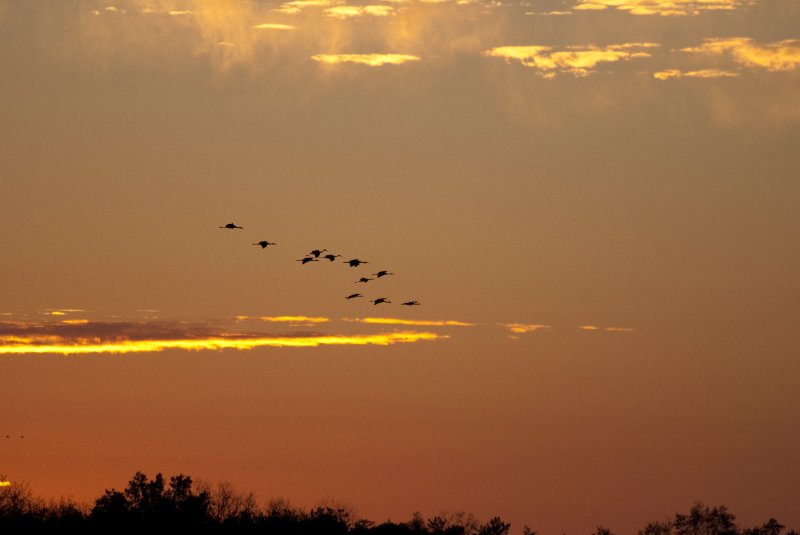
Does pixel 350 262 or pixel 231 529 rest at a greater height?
pixel 350 262

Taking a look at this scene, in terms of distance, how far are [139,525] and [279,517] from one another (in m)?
17.4

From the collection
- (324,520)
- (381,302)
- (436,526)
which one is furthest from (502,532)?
(381,302)

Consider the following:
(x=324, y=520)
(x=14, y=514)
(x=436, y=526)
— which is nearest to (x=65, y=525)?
(x=14, y=514)

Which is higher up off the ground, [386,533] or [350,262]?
[350,262]

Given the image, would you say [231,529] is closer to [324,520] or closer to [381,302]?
[324,520]

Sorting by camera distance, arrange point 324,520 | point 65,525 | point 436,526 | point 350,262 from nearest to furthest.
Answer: point 350,262 → point 65,525 → point 324,520 → point 436,526

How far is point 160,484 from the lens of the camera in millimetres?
178125

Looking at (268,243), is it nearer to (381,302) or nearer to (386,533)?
(381,302)

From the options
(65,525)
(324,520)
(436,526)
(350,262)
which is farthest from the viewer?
(436,526)

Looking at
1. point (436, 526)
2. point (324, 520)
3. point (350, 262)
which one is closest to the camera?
point (350, 262)

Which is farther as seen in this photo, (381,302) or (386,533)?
(386,533)

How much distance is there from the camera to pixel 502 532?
198m

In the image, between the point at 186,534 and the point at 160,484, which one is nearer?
the point at 186,534

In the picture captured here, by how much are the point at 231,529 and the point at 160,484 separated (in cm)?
1392
